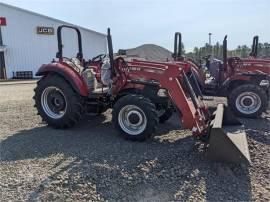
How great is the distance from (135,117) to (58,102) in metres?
2.01

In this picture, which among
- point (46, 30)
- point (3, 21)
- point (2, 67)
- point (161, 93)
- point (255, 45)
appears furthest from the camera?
point (46, 30)

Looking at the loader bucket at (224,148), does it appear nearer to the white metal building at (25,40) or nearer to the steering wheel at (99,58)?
the steering wheel at (99,58)

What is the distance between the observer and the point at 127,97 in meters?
5.86

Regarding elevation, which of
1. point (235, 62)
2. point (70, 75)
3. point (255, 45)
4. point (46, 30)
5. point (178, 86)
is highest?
point (46, 30)

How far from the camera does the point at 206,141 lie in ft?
16.8

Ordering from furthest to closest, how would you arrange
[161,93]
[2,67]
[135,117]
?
[2,67], [161,93], [135,117]

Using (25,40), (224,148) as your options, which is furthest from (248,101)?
(25,40)

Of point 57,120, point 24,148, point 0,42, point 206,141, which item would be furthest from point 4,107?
point 0,42

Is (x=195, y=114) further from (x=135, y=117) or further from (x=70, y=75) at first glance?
(x=70, y=75)

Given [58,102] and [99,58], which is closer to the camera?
[58,102]

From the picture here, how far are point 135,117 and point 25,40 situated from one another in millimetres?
23859

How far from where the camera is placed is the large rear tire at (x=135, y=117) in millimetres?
5668

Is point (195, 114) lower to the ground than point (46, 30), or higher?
lower

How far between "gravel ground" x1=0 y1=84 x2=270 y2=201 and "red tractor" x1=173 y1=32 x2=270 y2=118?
1929 mm
